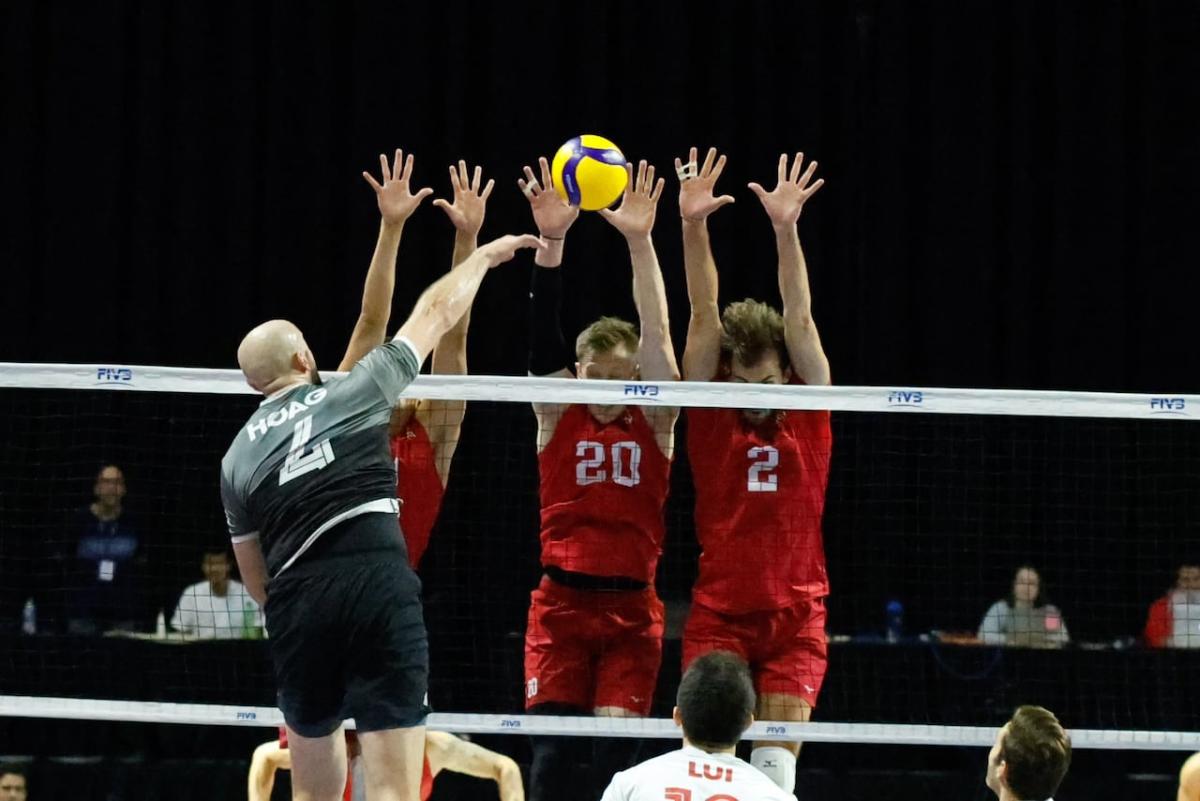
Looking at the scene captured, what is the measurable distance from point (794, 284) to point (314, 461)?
9.04ft

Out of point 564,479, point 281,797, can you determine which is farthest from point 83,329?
point 564,479

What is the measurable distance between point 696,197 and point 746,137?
242 inches

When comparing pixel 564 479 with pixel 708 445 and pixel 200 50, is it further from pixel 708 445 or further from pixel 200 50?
pixel 200 50

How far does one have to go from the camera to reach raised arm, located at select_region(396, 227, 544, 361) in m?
6.13

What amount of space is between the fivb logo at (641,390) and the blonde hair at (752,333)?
57cm

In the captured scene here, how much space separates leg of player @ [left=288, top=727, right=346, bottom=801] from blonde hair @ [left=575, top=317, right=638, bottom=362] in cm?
256

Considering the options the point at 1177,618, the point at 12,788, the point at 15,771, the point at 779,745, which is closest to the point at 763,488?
the point at 779,745

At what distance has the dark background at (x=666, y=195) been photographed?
13602mm

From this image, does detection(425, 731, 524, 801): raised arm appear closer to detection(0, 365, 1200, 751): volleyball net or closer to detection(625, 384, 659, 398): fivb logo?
detection(0, 365, 1200, 751): volleyball net

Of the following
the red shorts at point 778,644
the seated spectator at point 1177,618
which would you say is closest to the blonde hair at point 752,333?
the red shorts at point 778,644

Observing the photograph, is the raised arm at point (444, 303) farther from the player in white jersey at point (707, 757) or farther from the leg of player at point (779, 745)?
the leg of player at point (779, 745)

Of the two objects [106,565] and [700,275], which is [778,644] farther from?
[106,565]

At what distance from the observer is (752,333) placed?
25.5ft

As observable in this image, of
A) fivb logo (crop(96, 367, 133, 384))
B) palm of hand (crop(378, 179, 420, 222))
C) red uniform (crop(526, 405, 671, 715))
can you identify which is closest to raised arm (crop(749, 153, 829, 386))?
red uniform (crop(526, 405, 671, 715))
